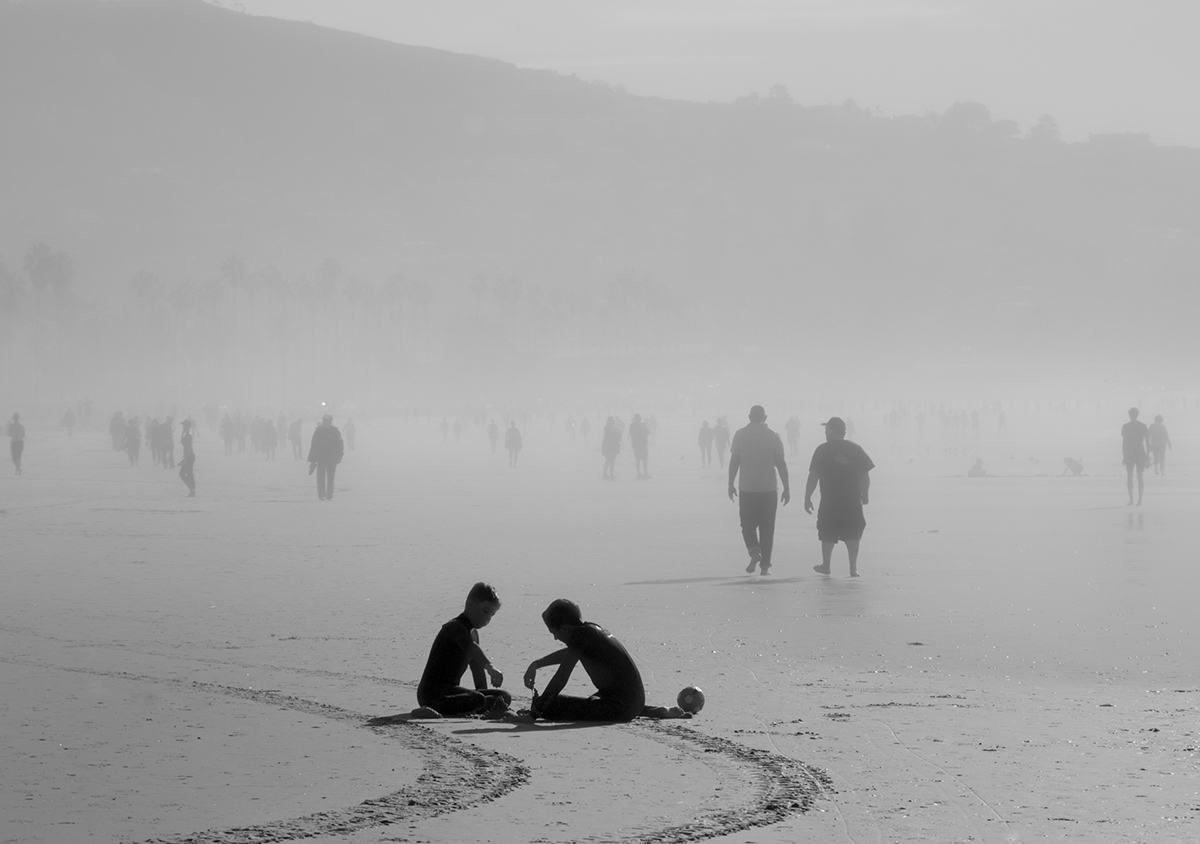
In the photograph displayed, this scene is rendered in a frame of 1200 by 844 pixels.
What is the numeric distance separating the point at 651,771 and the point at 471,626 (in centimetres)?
164

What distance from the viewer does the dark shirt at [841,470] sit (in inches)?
590

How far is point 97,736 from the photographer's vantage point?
751 centimetres

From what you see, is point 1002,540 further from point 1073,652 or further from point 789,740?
point 789,740

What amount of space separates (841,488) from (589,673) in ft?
24.6

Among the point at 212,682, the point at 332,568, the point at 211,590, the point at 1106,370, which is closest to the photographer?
the point at 212,682

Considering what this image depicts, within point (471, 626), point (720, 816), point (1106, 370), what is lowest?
point (720, 816)

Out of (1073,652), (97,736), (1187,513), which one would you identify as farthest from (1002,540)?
(97,736)

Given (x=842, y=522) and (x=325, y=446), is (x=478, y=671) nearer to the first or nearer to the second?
(x=842, y=522)

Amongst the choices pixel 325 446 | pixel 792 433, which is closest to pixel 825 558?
pixel 325 446

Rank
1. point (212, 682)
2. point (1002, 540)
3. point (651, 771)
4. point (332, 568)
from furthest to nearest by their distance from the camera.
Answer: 1. point (1002, 540)
2. point (332, 568)
3. point (212, 682)
4. point (651, 771)

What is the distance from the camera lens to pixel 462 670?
8164 mm

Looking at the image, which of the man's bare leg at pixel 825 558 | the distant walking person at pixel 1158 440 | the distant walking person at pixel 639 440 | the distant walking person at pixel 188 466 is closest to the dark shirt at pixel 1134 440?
the distant walking person at pixel 1158 440

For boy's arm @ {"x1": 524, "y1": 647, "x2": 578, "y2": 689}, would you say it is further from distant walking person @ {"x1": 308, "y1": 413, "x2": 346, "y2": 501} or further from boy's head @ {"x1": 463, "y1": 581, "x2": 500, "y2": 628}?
distant walking person @ {"x1": 308, "y1": 413, "x2": 346, "y2": 501}

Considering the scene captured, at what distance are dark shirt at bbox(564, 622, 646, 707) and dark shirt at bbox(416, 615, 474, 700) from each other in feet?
1.85
